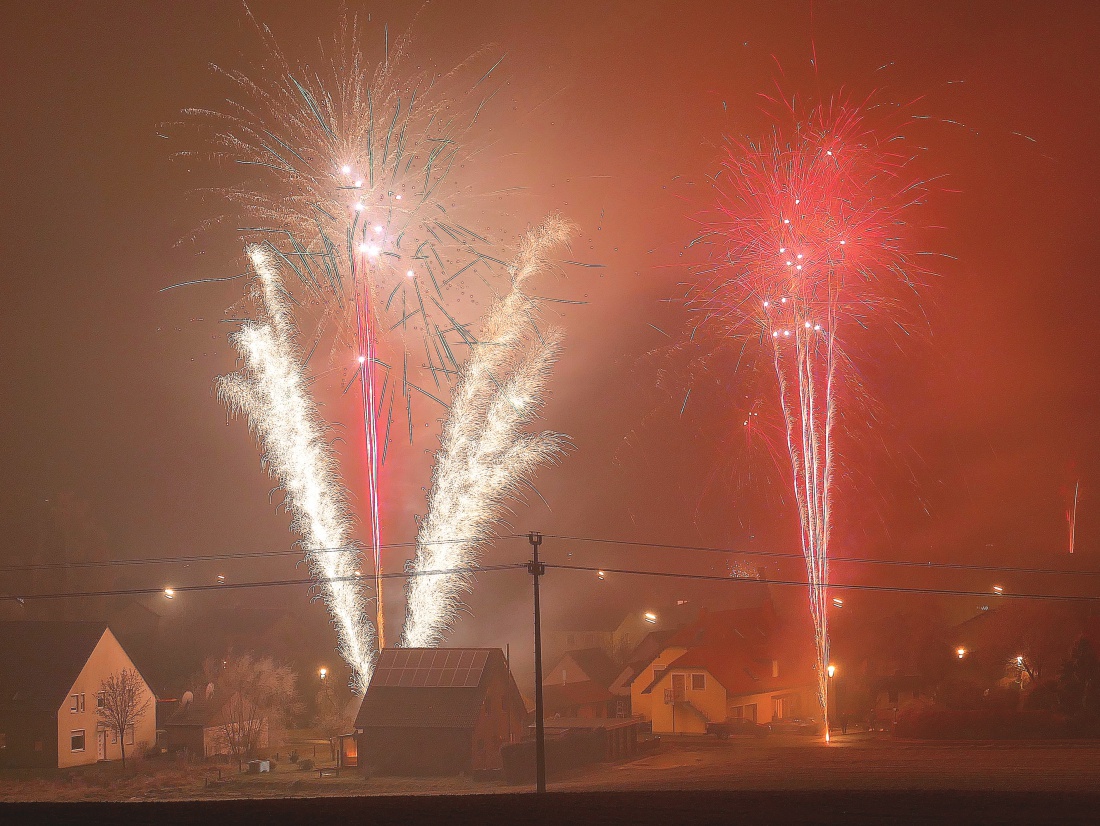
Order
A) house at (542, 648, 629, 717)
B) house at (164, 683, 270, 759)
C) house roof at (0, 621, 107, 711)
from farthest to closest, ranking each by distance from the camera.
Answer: house at (542, 648, 629, 717)
house at (164, 683, 270, 759)
house roof at (0, 621, 107, 711)

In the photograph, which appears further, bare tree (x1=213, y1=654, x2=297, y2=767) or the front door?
the front door

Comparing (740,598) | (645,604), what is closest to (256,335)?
(740,598)

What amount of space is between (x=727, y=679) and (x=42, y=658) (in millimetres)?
34735

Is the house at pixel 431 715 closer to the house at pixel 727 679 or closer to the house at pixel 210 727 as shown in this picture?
the house at pixel 210 727

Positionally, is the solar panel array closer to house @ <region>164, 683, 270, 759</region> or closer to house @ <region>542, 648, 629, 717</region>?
house @ <region>164, 683, 270, 759</region>

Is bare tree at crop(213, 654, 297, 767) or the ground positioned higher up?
bare tree at crop(213, 654, 297, 767)

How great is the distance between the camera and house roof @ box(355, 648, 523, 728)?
3944cm

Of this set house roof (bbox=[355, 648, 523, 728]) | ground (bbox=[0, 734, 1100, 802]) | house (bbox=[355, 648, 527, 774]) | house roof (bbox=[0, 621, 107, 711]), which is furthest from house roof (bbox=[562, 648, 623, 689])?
house roof (bbox=[0, 621, 107, 711])

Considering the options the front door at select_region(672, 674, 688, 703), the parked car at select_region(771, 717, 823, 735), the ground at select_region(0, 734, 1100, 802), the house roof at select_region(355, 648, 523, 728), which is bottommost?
the parked car at select_region(771, 717, 823, 735)

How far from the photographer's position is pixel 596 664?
69.2m

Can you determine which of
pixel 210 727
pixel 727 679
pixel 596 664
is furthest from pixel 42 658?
pixel 596 664

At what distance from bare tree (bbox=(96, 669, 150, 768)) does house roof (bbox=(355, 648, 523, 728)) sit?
45.6 feet

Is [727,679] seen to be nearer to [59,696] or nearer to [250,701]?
[250,701]

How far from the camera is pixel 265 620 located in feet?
230
